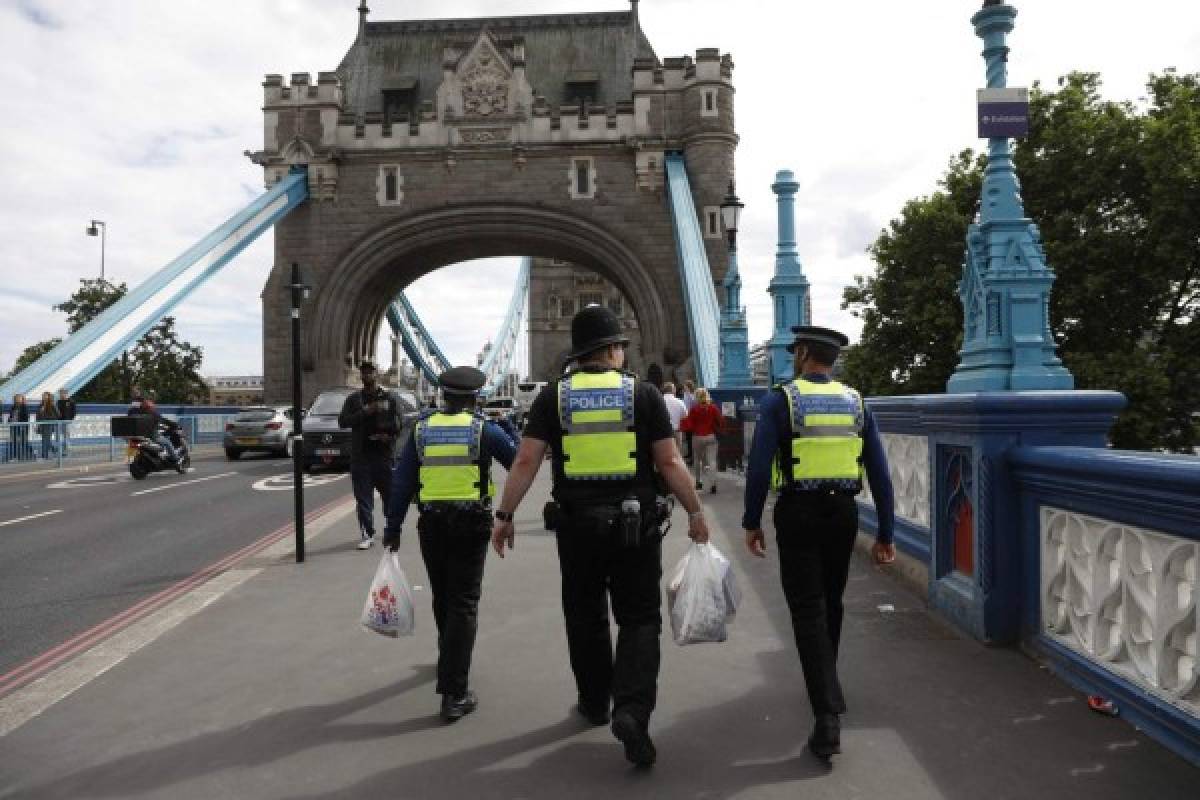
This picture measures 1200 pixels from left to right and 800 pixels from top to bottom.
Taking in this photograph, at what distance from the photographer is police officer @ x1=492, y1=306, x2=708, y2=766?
315cm

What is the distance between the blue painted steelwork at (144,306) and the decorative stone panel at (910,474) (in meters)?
19.2

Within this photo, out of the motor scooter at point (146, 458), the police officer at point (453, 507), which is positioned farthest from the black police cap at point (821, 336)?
the motor scooter at point (146, 458)

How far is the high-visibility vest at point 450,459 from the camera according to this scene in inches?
148

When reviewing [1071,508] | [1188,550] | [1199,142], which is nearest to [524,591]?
[1071,508]

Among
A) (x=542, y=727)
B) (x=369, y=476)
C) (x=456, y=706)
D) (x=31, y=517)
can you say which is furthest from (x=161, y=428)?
(x=542, y=727)

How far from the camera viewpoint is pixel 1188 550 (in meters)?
2.87

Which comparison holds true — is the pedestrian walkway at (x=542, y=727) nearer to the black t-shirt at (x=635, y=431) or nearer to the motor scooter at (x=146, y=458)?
the black t-shirt at (x=635, y=431)

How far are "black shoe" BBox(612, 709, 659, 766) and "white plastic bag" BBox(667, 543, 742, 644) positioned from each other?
37 centimetres

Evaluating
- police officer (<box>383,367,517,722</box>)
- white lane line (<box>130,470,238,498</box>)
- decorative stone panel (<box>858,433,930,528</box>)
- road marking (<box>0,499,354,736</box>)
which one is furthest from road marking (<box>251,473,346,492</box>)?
police officer (<box>383,367,517,722</box>)

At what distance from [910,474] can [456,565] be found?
11.4 feet

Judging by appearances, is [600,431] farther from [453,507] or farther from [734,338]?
[734,338]

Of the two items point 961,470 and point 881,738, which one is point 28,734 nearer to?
point 881,738

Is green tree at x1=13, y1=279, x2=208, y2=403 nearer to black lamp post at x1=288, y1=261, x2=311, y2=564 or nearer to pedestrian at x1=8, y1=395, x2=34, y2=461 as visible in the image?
pedestrian at x1=8, y1=395, x2=34, y2=461

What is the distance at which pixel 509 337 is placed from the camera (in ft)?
239
